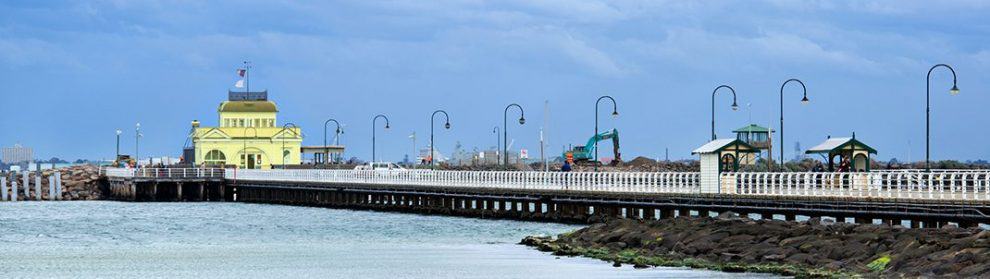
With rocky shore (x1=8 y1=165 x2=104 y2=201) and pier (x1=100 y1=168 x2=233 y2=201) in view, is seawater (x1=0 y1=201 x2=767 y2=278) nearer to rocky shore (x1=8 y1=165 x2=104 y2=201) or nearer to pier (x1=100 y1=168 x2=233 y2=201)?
pier (x1=100 y1=168 x2=233 y2=201)

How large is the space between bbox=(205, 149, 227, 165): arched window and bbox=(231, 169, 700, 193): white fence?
1587 cm

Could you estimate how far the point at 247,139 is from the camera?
128m

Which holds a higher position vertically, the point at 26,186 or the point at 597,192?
the point at 597,192

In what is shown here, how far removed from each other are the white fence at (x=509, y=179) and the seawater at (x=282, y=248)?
2.99m

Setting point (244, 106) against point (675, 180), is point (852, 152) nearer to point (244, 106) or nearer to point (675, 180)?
point (675, 180)

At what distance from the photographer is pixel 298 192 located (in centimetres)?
10088

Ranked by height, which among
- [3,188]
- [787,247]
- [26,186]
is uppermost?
[26,186]

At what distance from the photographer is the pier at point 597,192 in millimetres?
46938

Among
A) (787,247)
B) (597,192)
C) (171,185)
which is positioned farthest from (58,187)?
(787,247)

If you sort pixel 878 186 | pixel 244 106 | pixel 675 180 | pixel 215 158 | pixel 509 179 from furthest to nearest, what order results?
pixel 244 106 < pixel 215 158 < pixel 509 179 < pixel 675 180 < pixel 878 186

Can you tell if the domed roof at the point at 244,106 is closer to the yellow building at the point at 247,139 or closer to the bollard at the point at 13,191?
the yellow building at the point at 247,139

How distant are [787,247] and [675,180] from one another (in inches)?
985

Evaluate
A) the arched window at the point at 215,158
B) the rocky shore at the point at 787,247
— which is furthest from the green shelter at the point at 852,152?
the arched window at the point at 215,158

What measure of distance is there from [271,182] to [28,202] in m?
16.5
